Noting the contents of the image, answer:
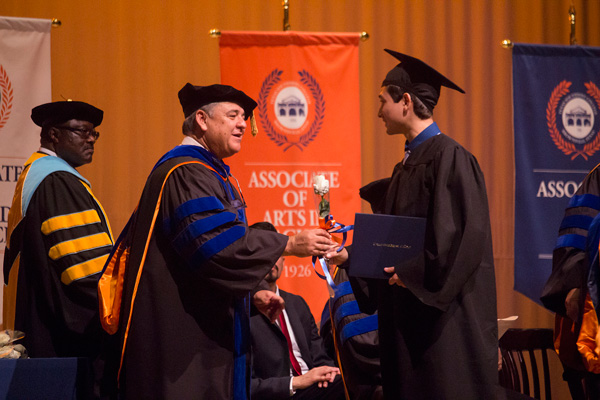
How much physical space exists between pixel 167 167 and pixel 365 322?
4.38 feet

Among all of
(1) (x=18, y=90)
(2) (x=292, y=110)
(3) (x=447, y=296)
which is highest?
(1) (x=18, y=90)

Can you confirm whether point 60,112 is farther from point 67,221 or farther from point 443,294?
point 443,294

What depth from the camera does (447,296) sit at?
8.56 feet

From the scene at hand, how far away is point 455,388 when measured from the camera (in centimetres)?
267

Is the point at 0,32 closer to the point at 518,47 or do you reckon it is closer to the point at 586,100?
the point at 518,47

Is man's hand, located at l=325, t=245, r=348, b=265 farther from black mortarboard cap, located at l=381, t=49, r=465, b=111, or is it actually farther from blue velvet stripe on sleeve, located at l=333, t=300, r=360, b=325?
black mortarboard cap, located at l=381, t=49, r=465, b=111


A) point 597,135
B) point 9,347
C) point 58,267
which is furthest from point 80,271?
point 597,135

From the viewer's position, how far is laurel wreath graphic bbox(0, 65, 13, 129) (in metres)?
4.64

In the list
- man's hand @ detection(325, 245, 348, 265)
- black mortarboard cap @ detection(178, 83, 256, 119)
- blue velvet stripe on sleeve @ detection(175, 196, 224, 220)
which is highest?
black mortarboard cap @ detection(178, 83, 256, 119)

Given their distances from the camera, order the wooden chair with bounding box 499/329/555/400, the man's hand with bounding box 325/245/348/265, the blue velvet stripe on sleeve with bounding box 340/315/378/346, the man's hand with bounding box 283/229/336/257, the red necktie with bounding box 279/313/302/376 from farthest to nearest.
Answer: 1. the wooden chair with bounding box 499/329/555/400
2. the red necktie with bounding box 279/313/302/376
3. the blue velvet stripe on sleeve with bounding box 340/315/378/346
4. the man's hand with bounding box 325/245/348/265
5. the man's hand with bounding box 283/229/336/257

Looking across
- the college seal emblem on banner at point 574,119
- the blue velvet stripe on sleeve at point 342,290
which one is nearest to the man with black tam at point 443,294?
the blue velvet stripe on sleeve at point 342,290

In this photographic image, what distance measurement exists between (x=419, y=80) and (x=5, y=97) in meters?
3.07

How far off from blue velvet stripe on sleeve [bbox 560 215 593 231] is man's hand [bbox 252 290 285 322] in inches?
76.8

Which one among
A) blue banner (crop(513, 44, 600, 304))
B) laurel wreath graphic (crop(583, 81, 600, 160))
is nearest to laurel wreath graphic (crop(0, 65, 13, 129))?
blue banner (crop(513, 44, 600, 304))
